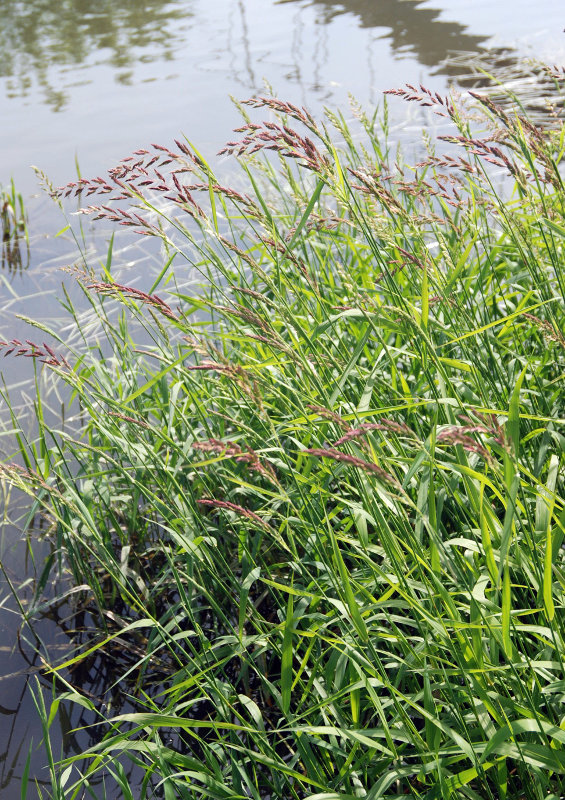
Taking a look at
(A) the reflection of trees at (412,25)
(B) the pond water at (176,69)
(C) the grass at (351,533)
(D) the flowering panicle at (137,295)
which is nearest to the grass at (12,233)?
(B) the pond water at (176,69)

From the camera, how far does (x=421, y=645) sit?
4.59ft

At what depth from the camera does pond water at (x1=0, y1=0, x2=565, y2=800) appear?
16.9 feet

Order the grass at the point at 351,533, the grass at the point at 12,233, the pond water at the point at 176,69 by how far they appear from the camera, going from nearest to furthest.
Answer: the grass at the point at 351,533
the grass at the point at 12,233
the pond water at the point at 176,69

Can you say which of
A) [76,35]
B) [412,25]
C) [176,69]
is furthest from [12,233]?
[76,35]

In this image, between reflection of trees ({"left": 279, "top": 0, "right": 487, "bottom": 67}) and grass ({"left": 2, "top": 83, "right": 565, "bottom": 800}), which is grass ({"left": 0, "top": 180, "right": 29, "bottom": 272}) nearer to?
grass ({"left": 2, "top": 83, "right": 565, "bottom": 800})

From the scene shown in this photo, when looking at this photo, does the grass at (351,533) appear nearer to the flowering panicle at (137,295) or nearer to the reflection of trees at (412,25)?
the flowering panicle at (137,295)

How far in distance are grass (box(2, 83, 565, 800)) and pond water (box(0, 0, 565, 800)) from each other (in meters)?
1.55

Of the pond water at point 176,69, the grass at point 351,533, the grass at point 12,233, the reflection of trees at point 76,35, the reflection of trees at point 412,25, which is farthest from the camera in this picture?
the reflection of trees at point 76,35

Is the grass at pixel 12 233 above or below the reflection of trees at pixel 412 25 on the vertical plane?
below

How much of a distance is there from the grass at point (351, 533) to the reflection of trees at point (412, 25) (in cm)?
492

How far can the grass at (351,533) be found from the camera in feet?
3.99

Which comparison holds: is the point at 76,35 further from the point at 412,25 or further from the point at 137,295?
the point at 137,295

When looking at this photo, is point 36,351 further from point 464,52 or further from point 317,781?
point 464,52

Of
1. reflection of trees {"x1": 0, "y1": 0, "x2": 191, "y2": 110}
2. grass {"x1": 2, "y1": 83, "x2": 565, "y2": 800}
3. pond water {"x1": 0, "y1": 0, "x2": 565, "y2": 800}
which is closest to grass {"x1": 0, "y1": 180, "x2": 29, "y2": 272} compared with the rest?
pond water {"x1": 0, "y1": 0, "x2": 565, "y2": 800}
